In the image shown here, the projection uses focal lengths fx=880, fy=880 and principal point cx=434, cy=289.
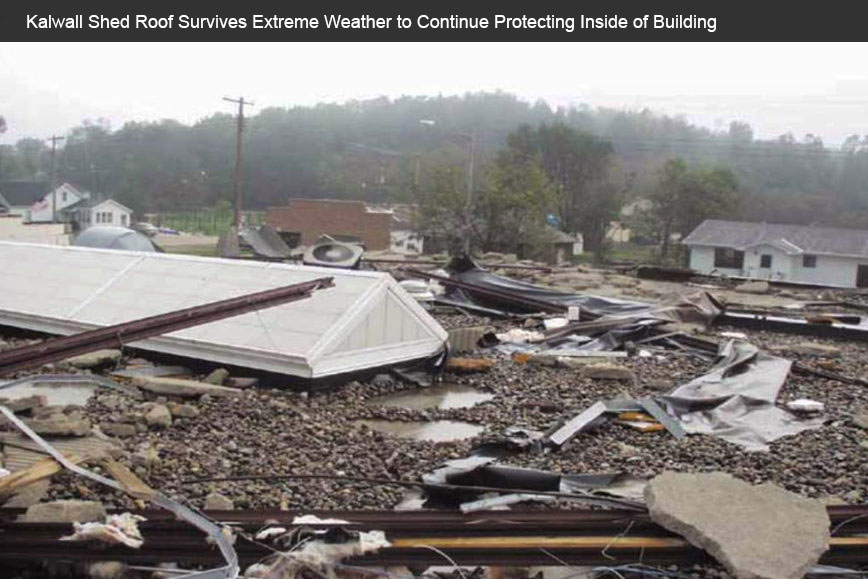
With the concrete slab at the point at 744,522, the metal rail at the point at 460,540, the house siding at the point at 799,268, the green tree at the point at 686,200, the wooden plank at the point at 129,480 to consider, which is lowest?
the house siding at the point at 799,268

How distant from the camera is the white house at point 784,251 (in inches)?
1369

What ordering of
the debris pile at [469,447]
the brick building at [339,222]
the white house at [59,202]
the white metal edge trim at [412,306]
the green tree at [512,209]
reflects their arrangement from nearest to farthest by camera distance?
1. the debris pile at [469,447]
2. the white metal edge trim at [412,306]
3. the green tree at [512,209]
4. the brick building at [339,222]
5. the white house at [59,202]

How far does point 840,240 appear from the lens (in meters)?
35.4

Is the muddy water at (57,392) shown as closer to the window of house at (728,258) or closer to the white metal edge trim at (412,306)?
the white metal edge trim at (412,306)

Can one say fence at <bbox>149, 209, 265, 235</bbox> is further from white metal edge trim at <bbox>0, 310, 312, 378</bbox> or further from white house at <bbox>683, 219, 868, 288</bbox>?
white metal edge trim at <bbox>0, 310, 312, 378</bbox>

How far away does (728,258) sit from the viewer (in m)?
37.7

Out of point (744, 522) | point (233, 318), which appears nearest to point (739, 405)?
point (744, 522)

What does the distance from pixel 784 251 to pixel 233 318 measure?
104ft

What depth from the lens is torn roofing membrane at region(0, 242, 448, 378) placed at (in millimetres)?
8297

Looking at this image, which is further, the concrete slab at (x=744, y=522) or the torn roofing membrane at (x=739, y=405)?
the torn roofing membrane at (x=739, y=405)

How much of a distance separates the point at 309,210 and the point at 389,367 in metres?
32.0

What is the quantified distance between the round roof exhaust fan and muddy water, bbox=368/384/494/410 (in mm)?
7883

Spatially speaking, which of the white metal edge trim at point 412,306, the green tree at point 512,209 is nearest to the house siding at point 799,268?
the green tree at point 512,209

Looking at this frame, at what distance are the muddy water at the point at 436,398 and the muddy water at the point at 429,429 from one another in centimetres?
53
